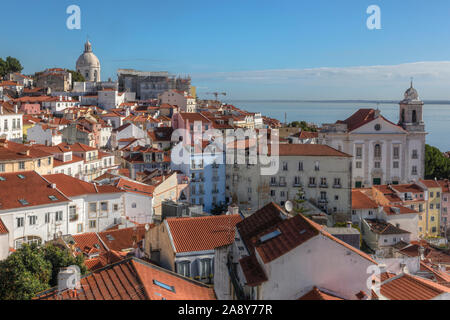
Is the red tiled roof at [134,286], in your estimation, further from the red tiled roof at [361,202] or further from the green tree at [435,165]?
the green tree at [435,165]

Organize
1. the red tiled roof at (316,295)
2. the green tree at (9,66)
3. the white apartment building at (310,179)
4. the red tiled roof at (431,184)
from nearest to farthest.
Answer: the red tiled roof at (316,295) < the white apartment building at (310,179) < the red tiled roof at (431,184) < the green tree at (9,66)

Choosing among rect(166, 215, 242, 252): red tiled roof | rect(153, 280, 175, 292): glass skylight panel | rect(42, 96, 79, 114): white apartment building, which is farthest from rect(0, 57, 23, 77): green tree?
rect(153, 280, 175, 292): glass skylight panel

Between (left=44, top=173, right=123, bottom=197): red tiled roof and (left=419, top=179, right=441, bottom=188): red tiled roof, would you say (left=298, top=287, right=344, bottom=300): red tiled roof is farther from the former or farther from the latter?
(left=419, top=179, right=441, bottom=188): red tiled roof

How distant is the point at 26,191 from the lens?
1781 cm

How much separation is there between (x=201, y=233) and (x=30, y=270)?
150 inches

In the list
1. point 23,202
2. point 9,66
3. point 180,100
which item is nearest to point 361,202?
point 23,202

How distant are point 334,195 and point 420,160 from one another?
14202 millimetres

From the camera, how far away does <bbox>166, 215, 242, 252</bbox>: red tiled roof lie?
36.6 feet

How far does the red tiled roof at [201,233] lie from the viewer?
11.2 m

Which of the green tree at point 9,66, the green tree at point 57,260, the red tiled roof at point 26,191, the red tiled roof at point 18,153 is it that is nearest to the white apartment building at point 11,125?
the red tiled roof at point 18,153

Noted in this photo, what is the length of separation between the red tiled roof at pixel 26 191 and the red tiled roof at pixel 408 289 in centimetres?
1297

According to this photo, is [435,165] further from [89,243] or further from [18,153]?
[89,243]
